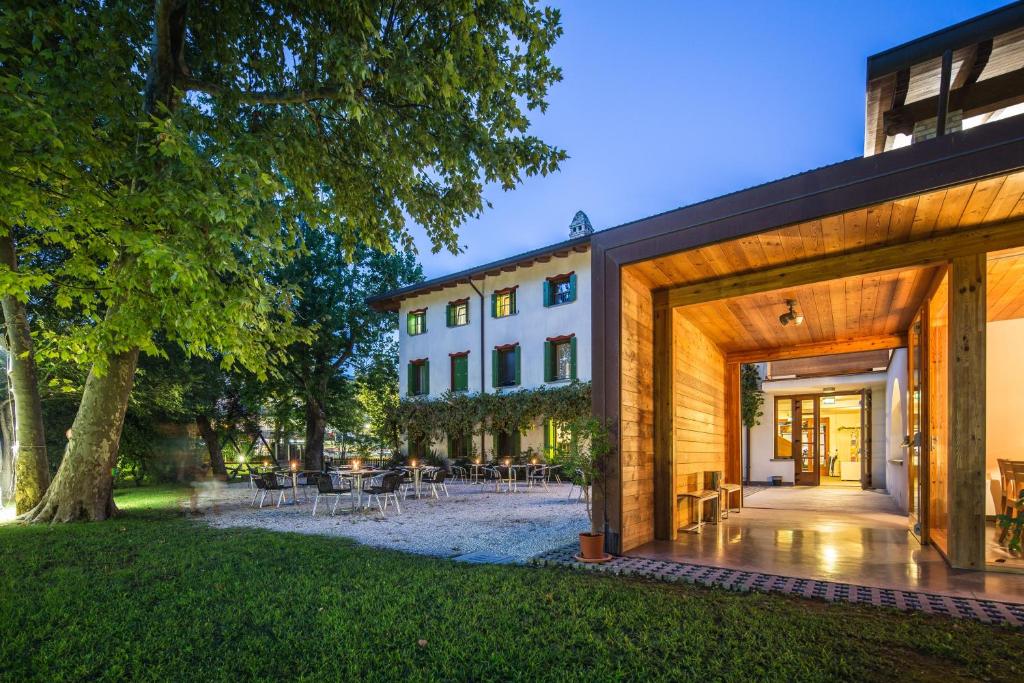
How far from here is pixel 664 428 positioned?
606 centimetres

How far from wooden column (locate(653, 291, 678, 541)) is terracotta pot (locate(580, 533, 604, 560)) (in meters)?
1.26

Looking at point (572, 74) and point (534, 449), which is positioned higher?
point (572, 74)

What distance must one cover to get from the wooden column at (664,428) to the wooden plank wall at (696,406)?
0.72ft

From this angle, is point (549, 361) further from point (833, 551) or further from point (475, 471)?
point (833, 551)

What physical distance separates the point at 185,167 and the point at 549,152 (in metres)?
4.16

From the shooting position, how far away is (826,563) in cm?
503

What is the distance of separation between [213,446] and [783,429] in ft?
53.7

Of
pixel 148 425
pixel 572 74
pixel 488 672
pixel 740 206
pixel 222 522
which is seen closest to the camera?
pixel 488 672

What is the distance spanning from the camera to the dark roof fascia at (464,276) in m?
15.6

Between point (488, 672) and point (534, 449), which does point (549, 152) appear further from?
point (534, 449)

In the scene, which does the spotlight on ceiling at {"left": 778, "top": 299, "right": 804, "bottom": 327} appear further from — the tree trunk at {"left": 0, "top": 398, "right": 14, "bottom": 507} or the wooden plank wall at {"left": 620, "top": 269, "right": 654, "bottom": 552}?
the tree trunk at {"left": 0, "top": 398, "right": 14, "bottom": 507}

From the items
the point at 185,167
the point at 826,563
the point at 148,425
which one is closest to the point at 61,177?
the point at 185,167

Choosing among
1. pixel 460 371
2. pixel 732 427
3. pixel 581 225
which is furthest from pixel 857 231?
pixel 581 225

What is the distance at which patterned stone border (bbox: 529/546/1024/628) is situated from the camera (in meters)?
3.62
